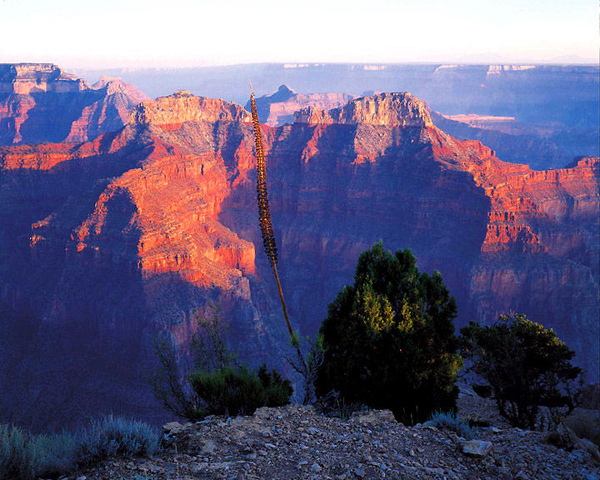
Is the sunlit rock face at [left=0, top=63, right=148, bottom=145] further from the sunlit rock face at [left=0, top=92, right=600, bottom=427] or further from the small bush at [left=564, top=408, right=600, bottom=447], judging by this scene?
the small bush at [left=564, top=408, right=600, bottom=447]

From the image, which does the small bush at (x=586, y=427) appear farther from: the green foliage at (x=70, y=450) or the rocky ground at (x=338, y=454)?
the green foliage at (x=70, y=450)

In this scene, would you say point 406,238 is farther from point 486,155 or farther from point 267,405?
point 267,405

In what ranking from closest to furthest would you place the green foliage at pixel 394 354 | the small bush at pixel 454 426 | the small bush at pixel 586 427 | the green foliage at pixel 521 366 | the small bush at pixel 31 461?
1. the small bush at pixel 31 461
2. the small bush at pixel 454 426
3. the small bush at pixel 586 427
4. the green foliage at pixel 394 354
5. the green foliage at pixel 521 366

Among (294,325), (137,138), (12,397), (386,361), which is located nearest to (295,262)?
(294,325)

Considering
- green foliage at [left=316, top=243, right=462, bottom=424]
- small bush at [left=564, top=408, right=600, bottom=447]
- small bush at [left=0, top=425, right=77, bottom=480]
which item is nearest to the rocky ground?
small bush at [left=0, top=425, right=77, bottom=480]

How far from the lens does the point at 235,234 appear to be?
77875 millimetres

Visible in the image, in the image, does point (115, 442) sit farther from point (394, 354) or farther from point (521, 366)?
point (521, 366)

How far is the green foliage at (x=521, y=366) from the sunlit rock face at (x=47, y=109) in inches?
7230

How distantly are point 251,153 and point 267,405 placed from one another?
86.9 metres

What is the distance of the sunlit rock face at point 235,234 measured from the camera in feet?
175

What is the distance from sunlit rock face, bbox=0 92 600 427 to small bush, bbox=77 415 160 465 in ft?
95.4

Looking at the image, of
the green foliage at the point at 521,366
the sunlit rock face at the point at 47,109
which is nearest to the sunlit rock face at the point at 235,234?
the green foliage at the point at 521,366

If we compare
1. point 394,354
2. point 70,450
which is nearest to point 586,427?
point 394,354

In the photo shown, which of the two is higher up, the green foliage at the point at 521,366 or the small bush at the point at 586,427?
the small bush at the point at 586,427
